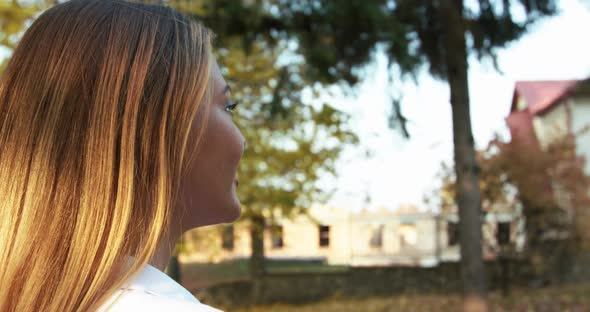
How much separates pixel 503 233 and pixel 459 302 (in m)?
1.44

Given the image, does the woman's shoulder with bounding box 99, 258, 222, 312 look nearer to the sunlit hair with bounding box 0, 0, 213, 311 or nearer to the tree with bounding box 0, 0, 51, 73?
the sunlit hair with bounding box 0, 0, 213, 311

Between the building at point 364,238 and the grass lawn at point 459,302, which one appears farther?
the building at point 364,238

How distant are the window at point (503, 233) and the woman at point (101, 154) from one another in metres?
10.2

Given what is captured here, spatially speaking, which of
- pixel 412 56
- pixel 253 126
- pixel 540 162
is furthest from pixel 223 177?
pixel 540 162

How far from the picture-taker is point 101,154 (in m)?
0.77

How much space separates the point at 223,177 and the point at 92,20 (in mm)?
288

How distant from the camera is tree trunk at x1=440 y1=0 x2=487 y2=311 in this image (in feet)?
22.6

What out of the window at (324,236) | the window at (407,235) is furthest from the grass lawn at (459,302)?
the window at (324,236)

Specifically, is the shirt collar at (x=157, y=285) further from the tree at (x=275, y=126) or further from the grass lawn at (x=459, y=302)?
the grass lawn at (x=459, y=302)

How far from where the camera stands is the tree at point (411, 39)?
677 cm

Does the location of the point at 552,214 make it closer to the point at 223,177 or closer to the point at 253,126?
the point at 253,126

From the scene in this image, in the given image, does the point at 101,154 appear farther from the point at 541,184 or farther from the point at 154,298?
the point at 541,184

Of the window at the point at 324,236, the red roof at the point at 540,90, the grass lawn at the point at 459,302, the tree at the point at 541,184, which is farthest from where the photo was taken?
the window at the point at 324,236

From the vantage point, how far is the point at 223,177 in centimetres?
92
